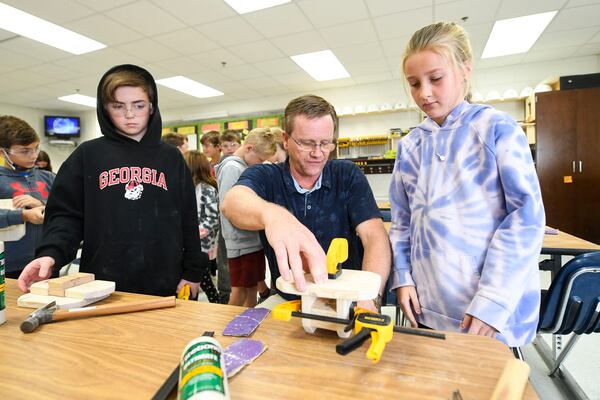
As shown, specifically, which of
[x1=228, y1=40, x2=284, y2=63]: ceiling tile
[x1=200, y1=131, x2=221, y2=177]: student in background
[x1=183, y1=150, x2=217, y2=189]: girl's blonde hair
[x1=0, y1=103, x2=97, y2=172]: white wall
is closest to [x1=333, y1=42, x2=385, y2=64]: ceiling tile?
[x1=228, y1=40, x2=284, y2=63]: ceiling tile

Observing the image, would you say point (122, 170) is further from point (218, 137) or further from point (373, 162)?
point (373, 162)

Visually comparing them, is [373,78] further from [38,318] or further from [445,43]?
[38,318]

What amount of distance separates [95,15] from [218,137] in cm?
186

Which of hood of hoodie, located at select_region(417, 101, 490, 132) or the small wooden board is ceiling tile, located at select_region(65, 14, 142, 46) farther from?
the small wooden board

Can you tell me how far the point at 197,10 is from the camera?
3.66 meters

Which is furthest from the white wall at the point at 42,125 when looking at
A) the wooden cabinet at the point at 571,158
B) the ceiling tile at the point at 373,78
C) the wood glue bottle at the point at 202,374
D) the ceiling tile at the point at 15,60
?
the wood glue bottle at the point at 202,374

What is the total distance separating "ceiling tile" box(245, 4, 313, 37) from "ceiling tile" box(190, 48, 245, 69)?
884 mm

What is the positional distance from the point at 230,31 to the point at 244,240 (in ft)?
10.1

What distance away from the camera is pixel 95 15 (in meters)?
3.72

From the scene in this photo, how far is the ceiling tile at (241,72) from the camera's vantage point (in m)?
5.58

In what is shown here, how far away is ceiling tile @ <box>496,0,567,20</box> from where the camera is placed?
367cm

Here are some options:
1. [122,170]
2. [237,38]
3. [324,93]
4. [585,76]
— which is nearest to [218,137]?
[237,38]

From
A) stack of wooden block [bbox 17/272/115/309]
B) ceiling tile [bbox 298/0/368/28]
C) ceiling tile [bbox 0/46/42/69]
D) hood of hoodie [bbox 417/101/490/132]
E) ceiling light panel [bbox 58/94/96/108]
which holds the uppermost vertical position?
ceiling light panel [bbox 58/94/96/108]

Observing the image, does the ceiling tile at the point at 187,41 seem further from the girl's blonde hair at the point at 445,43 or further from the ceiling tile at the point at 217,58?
the girl's blonde hair at the point at 445,43
